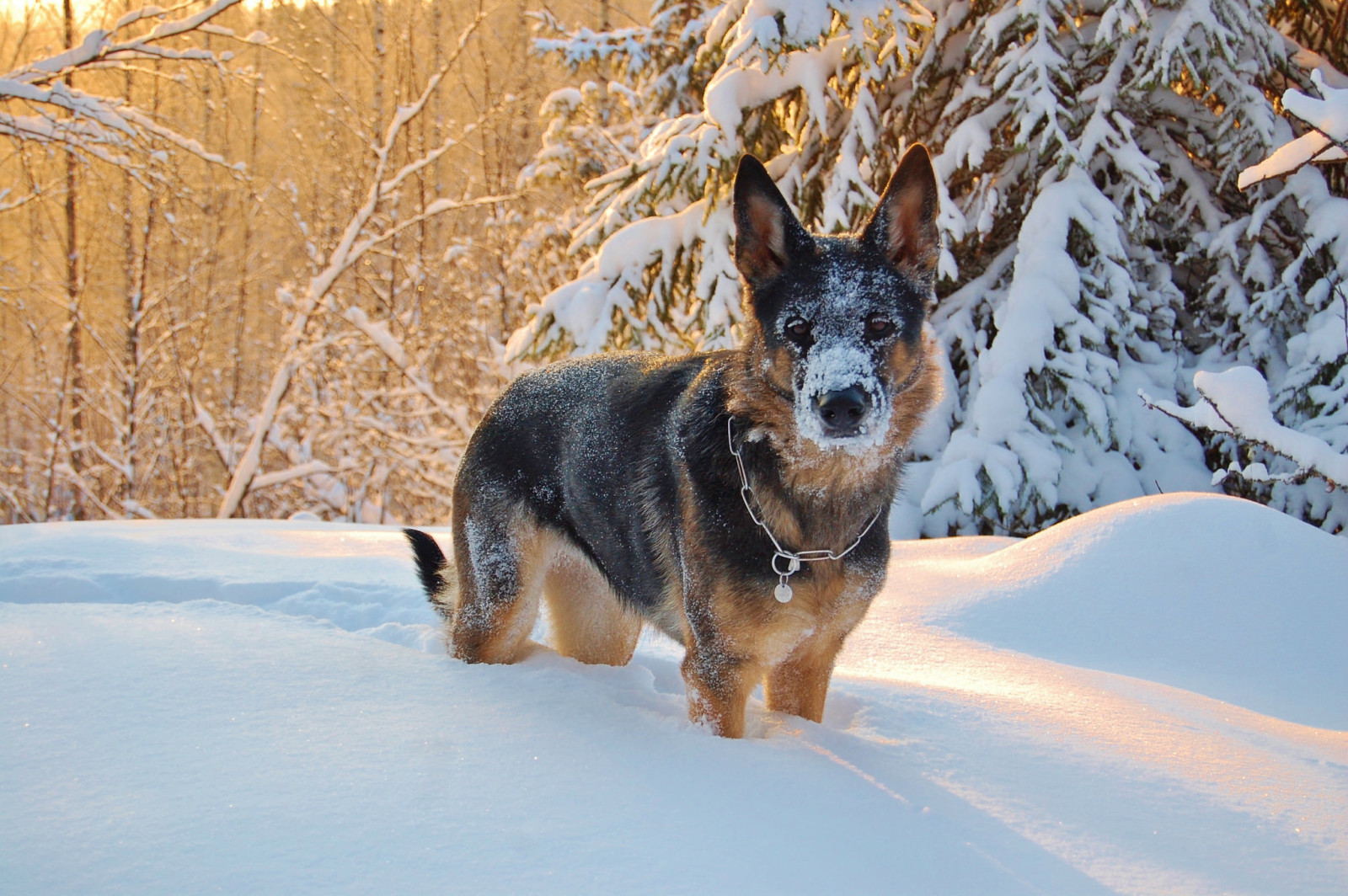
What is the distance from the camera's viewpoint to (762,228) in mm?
2604

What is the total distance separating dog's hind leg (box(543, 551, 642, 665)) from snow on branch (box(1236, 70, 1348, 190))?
2.53 m

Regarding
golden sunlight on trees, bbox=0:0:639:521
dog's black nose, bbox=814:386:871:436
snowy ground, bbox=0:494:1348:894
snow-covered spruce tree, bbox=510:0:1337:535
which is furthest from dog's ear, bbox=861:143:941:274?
golden sunlight on trees, bbox=0:0:639:521

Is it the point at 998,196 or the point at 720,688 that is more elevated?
the point at 998,196

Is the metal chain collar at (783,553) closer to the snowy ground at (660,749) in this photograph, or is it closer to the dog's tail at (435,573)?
the snowy ground at (660,749)

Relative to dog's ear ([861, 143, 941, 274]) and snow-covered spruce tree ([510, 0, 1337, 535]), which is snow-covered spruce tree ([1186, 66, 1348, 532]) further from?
dog's ear ([861, 143, 941, 274])

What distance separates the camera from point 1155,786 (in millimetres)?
2174

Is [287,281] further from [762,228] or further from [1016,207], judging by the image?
[762,228]

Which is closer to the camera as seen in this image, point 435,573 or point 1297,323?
point 435,573

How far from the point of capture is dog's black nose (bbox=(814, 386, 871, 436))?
7.41 feet

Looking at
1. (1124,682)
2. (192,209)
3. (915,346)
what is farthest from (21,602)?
(192,209)

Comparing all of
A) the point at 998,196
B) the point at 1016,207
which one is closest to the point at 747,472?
the point at 998,196

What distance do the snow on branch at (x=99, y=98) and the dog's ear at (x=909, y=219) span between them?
6.20 m

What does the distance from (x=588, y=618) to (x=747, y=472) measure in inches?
→ 45.9

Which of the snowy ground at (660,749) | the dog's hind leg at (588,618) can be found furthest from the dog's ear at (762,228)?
the snowy ground at (660,749)
